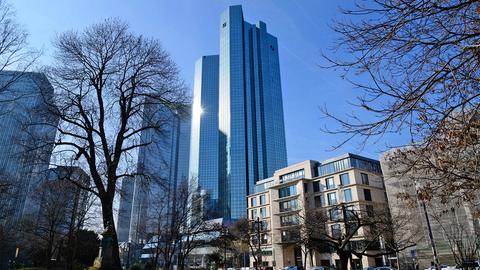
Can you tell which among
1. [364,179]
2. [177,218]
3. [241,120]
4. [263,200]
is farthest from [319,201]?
[241,120]

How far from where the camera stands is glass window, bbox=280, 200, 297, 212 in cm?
6314

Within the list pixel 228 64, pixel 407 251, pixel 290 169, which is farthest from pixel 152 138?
pixel 228 64

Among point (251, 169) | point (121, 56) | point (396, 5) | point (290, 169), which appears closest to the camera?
point (396, 5)

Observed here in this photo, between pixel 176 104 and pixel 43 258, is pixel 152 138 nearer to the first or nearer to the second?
pixel 176 104

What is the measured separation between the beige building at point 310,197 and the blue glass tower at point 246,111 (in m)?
47.8

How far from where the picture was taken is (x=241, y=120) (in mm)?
129500

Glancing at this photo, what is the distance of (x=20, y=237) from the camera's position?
132 feet

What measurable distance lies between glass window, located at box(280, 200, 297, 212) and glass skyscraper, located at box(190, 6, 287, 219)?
2134 inches

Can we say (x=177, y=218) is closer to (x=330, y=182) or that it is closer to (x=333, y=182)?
(x=333, y=182)

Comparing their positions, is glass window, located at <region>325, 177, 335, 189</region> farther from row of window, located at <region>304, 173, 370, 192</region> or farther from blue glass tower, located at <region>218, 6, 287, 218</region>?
blue glass tower, located at <region>218, 6, 287, 218</region>

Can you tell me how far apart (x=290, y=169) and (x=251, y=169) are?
2127 inches

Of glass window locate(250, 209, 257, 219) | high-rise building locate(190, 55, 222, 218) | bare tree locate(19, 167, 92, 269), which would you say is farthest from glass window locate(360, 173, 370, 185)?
high-rise building locate(190, 55, 222, 218)

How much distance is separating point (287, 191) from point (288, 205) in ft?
9.73

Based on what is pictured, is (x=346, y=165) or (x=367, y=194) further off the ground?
(x=346, y=165)
